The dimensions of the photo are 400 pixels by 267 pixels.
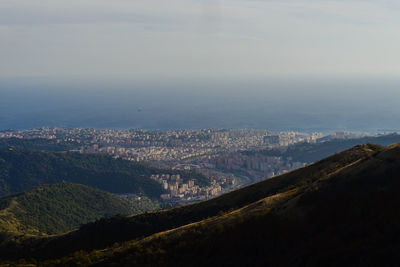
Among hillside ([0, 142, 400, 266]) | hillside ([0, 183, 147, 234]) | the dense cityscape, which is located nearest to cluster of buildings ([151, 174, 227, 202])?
the dense cityscape

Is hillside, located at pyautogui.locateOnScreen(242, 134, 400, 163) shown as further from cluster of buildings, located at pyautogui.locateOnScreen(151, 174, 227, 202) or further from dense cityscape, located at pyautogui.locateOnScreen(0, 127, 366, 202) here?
cluster of buildings, located at pyautogui.locateOnScreen(151, 174, 227, 202)

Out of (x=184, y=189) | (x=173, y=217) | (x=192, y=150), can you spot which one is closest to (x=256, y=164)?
(x=184, y=189)

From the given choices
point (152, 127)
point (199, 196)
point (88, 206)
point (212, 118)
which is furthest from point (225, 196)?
point (212, 118)

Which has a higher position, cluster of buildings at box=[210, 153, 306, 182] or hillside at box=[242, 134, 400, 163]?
hillside at box=[242, 134, 400, 163]

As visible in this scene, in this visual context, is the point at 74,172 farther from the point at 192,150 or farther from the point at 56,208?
the point at 192,150

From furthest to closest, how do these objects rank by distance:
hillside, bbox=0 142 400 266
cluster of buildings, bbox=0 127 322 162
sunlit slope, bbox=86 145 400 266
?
1. cluster of buildings, bbox=0 127 322 162
2. hillside, bbox=0 142 400 266
3. sunlit slope, bbox=86 145 400 266

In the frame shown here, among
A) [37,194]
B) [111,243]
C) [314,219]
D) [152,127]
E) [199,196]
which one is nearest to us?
[314,219]

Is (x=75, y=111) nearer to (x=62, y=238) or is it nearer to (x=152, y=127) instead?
(x=152, y=127)
